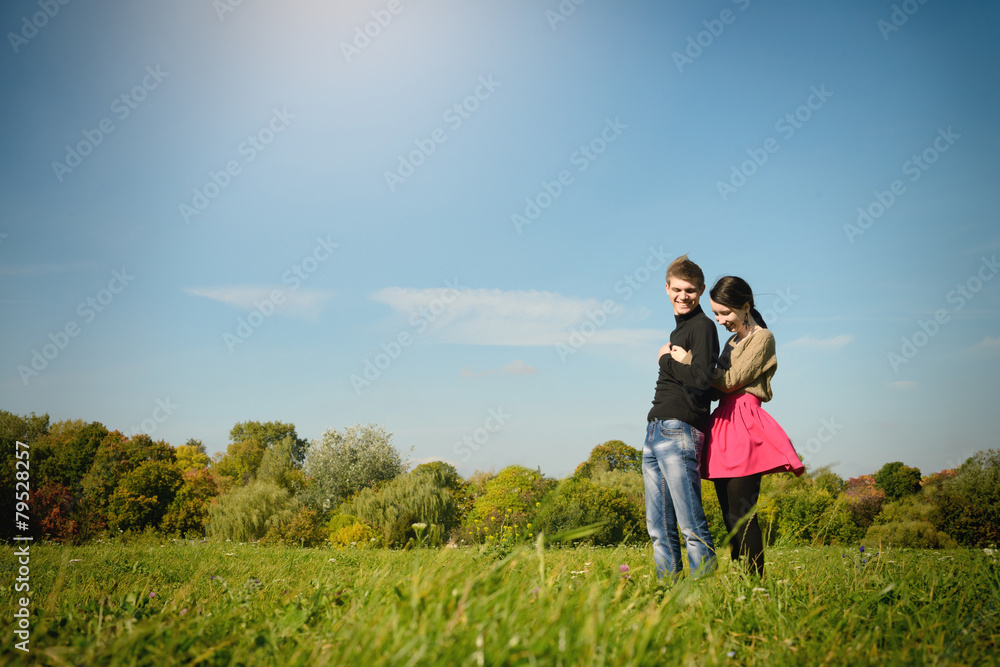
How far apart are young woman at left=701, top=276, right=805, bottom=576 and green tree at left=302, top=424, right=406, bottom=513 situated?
1753 centimetres

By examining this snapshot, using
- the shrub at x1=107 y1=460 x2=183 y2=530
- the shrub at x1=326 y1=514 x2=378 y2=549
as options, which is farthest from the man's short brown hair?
the shrub at x1=107 y1=460 x2=183 y2=530

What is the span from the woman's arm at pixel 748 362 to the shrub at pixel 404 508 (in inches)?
463

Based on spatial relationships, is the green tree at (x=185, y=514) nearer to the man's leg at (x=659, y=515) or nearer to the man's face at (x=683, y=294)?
the man's leg at (x=659, y=515)

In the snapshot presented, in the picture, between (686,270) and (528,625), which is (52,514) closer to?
(686,270)

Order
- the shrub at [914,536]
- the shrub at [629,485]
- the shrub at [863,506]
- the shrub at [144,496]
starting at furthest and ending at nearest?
the shrub at [144,496], the shrub at [629,485], the shrub at [863,506], the shrub at [914,536]

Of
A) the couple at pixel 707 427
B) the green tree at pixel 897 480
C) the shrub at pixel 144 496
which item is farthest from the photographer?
the green tree at pixel 897 480

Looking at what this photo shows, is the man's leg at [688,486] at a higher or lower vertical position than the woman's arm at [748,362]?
lower

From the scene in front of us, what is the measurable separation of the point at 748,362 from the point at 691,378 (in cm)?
40

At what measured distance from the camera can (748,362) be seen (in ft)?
10.8

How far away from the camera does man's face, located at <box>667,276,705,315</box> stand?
3465 millimetres

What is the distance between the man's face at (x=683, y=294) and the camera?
3.46m

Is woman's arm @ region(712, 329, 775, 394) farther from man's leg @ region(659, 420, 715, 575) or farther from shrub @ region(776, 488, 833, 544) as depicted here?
shrub @ region(776, 488, 833, 544)

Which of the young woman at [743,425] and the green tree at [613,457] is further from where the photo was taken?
the green tree at [613,457]

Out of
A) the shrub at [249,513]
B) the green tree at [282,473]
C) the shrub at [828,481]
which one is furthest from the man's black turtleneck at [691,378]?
the green tree at [282,473]
